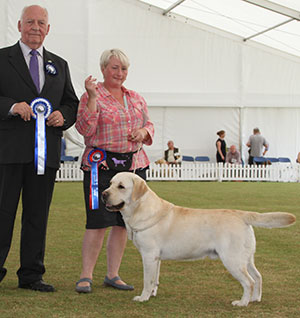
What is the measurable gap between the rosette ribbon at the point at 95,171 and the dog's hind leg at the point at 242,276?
3.42ft

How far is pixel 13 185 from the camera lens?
143 inches

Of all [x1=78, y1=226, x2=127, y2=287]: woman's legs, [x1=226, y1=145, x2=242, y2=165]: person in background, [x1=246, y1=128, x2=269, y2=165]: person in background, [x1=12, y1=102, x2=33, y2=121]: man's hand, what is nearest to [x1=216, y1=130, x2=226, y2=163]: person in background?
[x1=226, y1=145, x2=242, y2=165]: person in background

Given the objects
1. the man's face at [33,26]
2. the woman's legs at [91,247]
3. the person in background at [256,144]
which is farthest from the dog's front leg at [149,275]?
the person in background at [256,144]

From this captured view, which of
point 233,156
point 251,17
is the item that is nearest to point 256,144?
point 233,156

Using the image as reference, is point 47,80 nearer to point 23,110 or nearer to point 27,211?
point 23,110

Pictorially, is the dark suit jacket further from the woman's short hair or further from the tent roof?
the tent roof

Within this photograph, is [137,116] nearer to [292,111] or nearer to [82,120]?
[82,120]

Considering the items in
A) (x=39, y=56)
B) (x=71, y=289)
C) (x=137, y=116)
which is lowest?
(x=71, y=289)

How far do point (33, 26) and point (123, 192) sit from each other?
1.27m

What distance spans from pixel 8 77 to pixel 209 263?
2409mm

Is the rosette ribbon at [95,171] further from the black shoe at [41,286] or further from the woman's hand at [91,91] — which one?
the black shoe at [41,286]

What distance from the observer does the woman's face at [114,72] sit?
3.79 meters

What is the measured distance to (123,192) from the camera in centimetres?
347

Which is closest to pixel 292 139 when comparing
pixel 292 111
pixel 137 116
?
pixel 292 111
